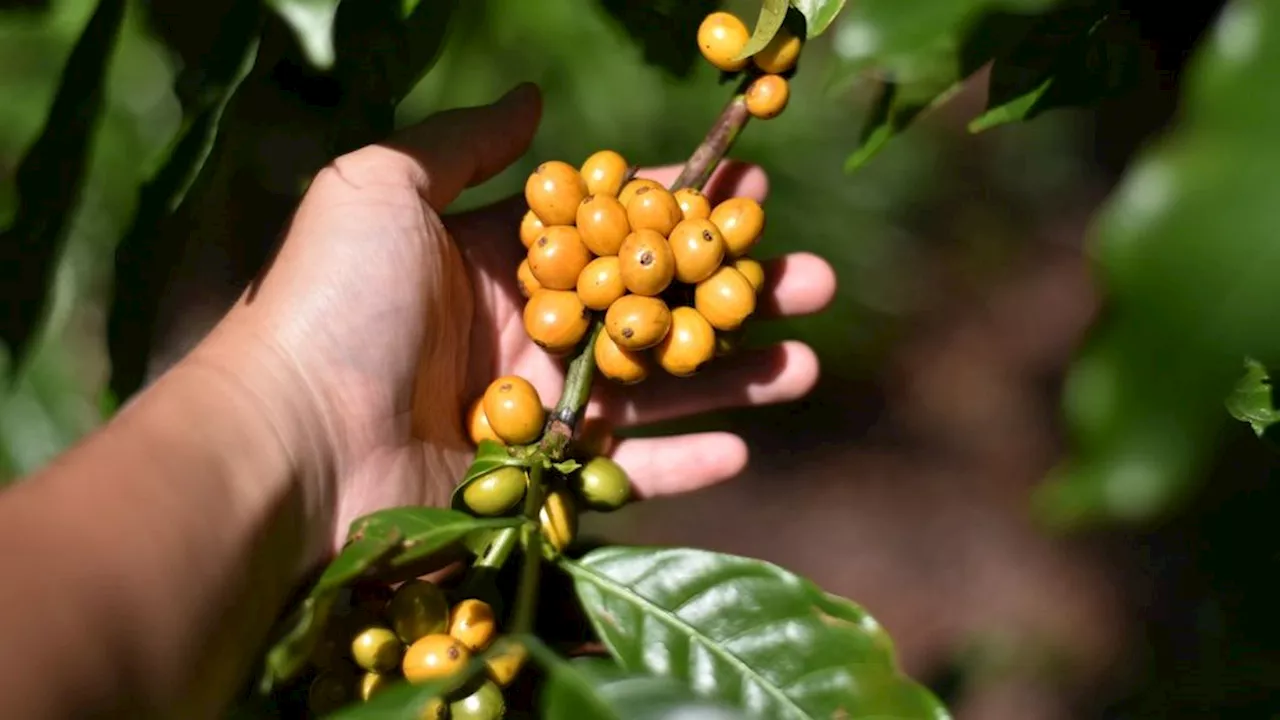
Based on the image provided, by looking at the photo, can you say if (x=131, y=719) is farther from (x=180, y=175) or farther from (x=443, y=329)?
(x=443, y=329)

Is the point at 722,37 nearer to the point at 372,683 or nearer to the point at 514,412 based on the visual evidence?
the point at 514,412

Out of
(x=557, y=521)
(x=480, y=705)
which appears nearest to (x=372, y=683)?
(x=480, y=705)

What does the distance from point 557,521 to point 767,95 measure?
565mm

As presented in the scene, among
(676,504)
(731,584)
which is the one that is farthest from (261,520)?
(676,504)

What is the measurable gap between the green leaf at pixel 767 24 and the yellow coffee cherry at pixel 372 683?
0.71 meters


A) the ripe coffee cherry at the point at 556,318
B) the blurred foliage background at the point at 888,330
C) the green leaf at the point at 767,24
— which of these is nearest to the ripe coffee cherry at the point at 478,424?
the ripe coffee cherry at the point at 556,318

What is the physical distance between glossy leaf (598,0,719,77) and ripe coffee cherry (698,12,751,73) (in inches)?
2.4

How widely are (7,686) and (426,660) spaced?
1.18 ft

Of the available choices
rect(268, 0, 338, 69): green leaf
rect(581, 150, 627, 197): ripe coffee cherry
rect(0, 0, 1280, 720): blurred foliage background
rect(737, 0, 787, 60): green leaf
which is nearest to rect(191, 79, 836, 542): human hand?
rect(581, 150, 627, 197): ripe coffee cherry

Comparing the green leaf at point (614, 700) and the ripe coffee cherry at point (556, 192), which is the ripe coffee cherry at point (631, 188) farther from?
the green leaf at point (614, 700)

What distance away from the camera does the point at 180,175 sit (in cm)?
95

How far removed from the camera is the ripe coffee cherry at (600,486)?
128 centimetres

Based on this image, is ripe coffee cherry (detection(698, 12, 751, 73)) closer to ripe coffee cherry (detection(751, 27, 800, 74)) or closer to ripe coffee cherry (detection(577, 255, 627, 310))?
ripe coffee cherry (detection(751, 27, 800, 74))

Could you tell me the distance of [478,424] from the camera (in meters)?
1.46
